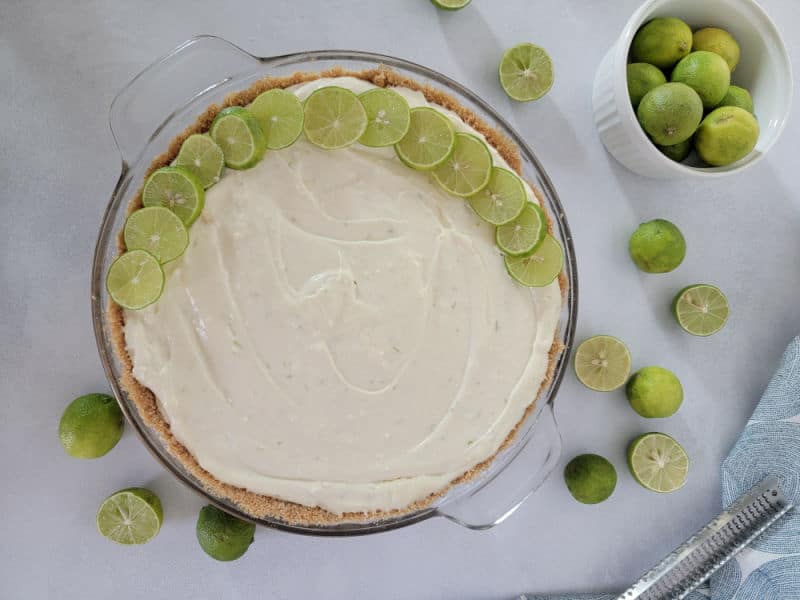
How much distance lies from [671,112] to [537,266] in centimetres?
75

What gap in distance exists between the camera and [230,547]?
261cm

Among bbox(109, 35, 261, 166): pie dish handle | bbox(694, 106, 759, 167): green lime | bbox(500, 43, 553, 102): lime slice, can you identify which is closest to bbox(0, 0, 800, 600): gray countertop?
bbox(500, 43, 553, 102): lime slice

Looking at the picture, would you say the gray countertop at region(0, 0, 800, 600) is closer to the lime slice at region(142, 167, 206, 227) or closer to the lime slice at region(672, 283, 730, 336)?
the lime slice at region(672, 283, 730, 336)

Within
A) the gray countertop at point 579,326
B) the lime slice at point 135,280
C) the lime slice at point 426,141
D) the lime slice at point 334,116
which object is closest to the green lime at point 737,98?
the gray countertop at point 579,326

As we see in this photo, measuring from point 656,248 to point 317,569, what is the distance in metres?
1.85

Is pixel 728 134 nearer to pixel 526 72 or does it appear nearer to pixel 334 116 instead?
pixel 526 72

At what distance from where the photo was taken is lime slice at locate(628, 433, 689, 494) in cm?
289

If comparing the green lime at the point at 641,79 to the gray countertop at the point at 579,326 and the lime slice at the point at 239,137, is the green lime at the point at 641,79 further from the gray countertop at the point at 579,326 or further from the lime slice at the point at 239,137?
the lime slice at the point at 239,137

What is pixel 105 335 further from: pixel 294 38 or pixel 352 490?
pixel 294 38

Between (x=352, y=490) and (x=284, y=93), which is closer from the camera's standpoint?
(x=284, y=93)

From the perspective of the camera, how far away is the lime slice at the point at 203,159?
222cm

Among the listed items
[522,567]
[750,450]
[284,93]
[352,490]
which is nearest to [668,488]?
[750,450]

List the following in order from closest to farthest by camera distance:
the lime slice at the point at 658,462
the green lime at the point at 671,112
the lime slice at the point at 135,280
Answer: the lime slice at the point at 135,280, the green lime at the point at 671,112, the lime slice at the point at 658,462

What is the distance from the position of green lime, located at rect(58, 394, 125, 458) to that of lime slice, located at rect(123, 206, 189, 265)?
717mm
